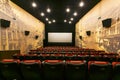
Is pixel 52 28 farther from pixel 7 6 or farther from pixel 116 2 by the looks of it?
pixel 116 2

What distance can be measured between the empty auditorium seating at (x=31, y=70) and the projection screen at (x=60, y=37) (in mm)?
20044

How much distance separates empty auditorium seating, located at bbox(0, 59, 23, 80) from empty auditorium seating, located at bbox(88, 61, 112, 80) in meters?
1.72

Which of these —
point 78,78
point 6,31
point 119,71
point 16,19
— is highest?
point 16,19

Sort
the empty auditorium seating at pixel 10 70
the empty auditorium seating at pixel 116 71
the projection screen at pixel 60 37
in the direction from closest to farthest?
the empty auditorium seating at pixel 116 71 < the empty auditorium seating at pixel 10 70 < the projection screen at pixel 60 37

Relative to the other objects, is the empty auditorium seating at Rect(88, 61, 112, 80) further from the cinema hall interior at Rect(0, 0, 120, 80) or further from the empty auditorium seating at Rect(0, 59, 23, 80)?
the empty auditorium seating at Rect(0, 59, 23, 80)

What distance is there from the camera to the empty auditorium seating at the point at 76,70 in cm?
292

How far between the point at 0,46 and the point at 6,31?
3.77 ft

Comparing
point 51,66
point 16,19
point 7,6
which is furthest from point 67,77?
point 16,19

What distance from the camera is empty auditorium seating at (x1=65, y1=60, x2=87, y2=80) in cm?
292

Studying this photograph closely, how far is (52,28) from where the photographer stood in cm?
2314

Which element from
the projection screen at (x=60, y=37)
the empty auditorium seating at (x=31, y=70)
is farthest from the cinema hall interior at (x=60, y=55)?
the projection screen at (x=60, y=37)

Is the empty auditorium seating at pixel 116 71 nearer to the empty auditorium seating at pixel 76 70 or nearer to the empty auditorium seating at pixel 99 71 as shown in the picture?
the empty auditorium seating at pixel 99 71

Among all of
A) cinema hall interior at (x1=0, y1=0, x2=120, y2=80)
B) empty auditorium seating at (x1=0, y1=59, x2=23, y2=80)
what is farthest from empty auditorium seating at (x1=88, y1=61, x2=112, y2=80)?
empty auditorium seating at (x1=0, y1=59, x2=23, y2=80)

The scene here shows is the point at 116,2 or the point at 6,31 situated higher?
the point at 116,2
